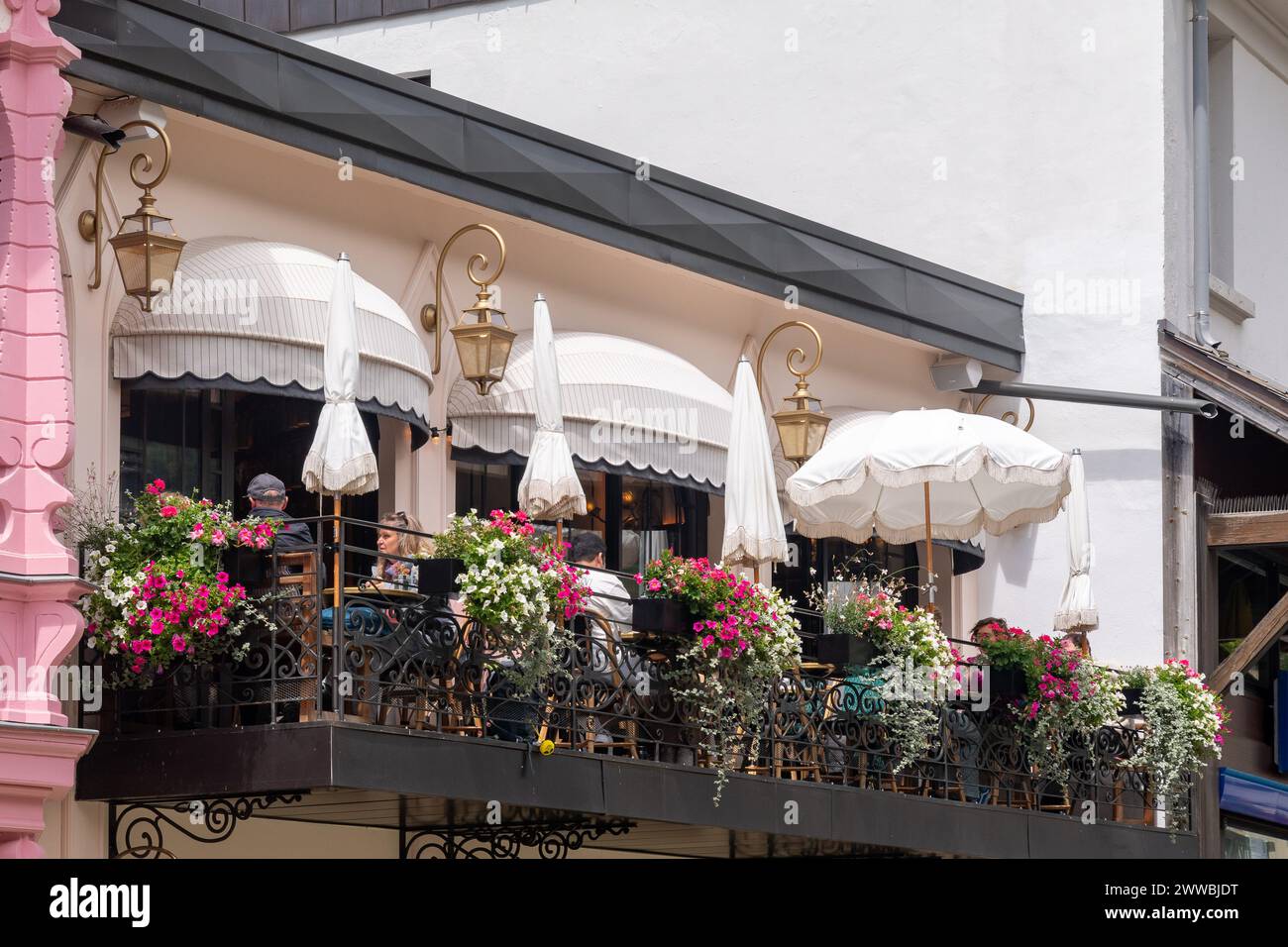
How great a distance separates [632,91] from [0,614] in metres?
12.9

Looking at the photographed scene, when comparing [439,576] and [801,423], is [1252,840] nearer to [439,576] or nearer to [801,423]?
[801,423]

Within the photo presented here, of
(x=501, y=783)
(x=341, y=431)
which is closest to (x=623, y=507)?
(x=501, y=783)

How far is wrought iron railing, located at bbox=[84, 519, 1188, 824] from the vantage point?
12406mm

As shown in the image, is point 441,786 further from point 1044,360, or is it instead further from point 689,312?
point 1044,360

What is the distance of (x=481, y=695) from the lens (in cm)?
1304

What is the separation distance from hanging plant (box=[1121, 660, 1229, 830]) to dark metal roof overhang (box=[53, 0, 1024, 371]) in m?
3.54

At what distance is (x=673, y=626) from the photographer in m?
14.1

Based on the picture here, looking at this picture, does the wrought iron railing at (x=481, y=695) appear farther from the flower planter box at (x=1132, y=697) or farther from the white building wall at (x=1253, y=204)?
the white building wall at (x=1253, y=204)

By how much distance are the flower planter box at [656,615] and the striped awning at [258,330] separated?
5.98 feet

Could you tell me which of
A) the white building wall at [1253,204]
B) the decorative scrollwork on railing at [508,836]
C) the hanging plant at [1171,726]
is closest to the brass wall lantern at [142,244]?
the decorative scrollwork on railing at [508,836]

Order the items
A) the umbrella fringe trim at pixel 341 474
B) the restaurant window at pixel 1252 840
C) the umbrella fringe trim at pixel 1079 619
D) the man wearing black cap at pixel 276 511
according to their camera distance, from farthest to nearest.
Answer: the restaurant window at pixel 1252 840 → the umbrella fringe trim at pixel 1079 619 → the umbrella fringe trim at pixel 341 474 → the man wearing black cap at pixel 276 511

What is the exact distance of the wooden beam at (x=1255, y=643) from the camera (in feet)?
64.1

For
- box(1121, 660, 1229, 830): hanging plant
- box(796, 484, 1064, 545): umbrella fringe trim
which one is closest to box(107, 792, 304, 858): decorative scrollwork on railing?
box(796, 484, 1064, 545): umbrella fringe trim
